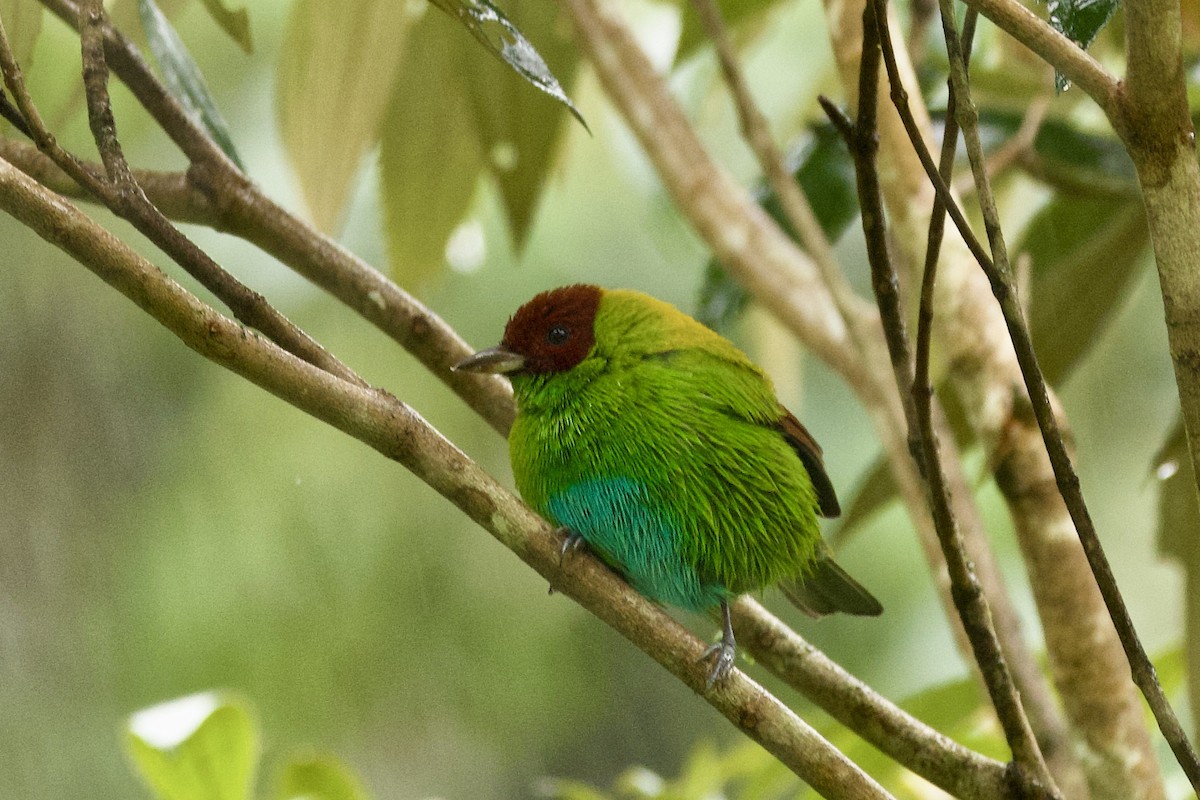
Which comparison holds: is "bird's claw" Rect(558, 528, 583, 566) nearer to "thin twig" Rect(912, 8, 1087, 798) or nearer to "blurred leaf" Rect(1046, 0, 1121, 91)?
"thin twig" Rect(912, 8, 1087, 798)

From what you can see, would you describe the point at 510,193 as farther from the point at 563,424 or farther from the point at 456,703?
the point at 456,703

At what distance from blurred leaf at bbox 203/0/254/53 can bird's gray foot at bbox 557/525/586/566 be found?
841 millimetres

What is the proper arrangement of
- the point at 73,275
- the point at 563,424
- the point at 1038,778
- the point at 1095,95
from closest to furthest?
the point at 1095,95 → the point at 1038,778 → the point at 563,424 → the point at 73,275

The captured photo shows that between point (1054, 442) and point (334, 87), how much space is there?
4.47ft

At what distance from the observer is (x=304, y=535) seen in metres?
4.30

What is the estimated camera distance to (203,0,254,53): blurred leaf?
1755 mm

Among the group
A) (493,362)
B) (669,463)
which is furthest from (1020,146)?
(493,362)

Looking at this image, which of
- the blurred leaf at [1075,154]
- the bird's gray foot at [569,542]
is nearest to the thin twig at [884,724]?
the bird's gray foot at [569,542]

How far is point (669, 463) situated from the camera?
6.44ft

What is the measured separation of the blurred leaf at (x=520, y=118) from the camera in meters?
2.27

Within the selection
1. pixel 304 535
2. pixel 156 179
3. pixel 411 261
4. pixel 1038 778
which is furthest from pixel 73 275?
pixel 1038 778

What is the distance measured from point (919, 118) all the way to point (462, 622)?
120 inches

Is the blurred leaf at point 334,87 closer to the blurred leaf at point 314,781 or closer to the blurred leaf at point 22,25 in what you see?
the blurred leaf at point 22,25

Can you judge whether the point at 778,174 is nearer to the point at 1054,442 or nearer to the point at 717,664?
the point at 717,664
